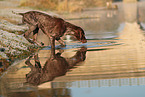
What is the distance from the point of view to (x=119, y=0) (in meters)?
88.9

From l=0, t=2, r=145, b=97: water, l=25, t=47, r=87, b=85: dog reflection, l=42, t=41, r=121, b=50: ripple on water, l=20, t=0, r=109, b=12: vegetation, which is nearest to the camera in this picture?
l=0, t=2, r=145, b=97: water

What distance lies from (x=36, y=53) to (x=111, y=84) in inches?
202

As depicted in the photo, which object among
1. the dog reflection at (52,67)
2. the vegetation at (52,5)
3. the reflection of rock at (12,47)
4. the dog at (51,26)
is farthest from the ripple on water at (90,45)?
the vegetation at (52,5)

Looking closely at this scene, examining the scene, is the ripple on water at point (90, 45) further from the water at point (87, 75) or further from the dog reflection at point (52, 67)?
the dog reflection at point (52, 67)

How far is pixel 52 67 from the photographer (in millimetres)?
9516

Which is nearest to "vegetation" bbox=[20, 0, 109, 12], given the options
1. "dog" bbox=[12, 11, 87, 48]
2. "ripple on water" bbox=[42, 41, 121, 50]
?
"ripple on water" bbox=[42, 41, 121, 50]

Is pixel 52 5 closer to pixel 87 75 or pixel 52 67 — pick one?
pixel 52 67

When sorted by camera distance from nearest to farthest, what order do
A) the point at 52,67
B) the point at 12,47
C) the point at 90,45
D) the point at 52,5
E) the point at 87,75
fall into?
the point at 87,75
the point at 52,67
the point at 12,47
the point at 90,45
the point at 52,5

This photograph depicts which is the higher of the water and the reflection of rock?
the reflection of rock

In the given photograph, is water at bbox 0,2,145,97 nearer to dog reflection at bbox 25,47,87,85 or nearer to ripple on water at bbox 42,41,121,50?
dog reflection at bbox 25,47,87,85

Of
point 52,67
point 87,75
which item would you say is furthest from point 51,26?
point 87,75

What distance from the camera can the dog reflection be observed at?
26.8 feet

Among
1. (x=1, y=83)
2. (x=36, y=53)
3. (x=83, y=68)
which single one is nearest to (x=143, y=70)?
(x=83, y=68)

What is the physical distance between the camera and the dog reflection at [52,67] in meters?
8.16
